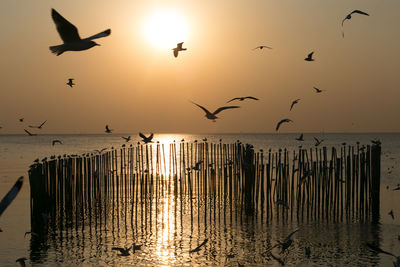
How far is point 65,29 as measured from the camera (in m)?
7.84

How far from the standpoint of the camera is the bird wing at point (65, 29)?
7806 mm

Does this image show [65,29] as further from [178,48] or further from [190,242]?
[190,242]

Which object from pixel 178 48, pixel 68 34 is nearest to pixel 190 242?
pixel 178 48

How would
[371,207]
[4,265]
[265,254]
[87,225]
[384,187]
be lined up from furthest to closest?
[384,187], [371,207], [87,225], [265,254], [4,265]

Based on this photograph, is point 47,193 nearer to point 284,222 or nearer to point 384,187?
point 284,222

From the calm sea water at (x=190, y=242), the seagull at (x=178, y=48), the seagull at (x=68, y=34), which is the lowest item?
the calm sea water at (x=190, y=242)

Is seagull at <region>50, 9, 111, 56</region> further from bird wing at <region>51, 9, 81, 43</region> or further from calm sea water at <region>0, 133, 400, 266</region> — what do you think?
calm sea water at <region>0, 133, 400, 266</region>

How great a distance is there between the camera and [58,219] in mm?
16672

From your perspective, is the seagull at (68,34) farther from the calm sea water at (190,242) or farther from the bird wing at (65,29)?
the calm sea water at (190,242)

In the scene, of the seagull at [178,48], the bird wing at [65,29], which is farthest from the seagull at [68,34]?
the seagull at [178,48]

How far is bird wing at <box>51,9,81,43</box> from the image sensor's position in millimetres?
7806

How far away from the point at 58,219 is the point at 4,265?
4.55 metres

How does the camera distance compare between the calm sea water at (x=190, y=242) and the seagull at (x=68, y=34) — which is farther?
the calm sea water at (x=190, y=242)

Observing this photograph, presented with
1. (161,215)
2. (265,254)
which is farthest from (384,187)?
(265,254)
